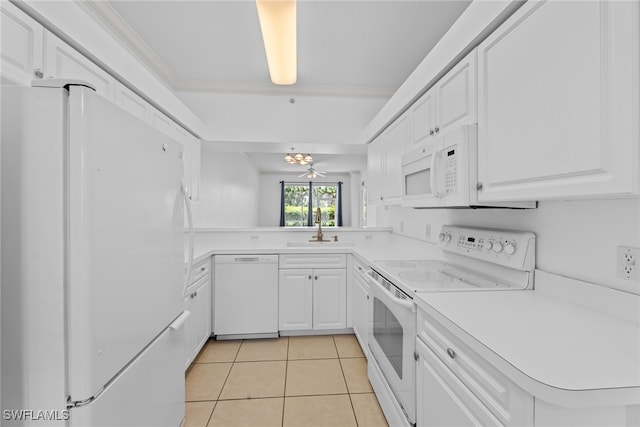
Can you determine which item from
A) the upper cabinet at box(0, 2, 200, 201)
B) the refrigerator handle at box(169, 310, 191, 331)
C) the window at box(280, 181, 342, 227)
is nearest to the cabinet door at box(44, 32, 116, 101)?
the upper cabinet at box(0, 2, 200, 201)

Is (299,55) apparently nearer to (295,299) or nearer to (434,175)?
(434,175)

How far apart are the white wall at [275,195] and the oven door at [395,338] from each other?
7.32 m

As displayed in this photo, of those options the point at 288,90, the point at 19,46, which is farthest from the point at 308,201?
the point at 19,46

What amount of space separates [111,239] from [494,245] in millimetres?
1692

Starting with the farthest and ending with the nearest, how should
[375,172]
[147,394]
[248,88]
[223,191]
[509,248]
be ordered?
1. [223,191]
2. [248,88]
3. [375,172]
4. [509,248]
5. [147,394]

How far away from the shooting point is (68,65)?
4.47 ft

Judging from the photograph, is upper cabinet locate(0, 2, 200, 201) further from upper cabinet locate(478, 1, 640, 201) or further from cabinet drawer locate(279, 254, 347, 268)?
upper cabinet locate(478, 1, 640, 201)

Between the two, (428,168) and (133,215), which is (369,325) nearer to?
(428,168)

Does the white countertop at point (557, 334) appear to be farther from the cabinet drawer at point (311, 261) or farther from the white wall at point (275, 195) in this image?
the white wall at point (275, 195)

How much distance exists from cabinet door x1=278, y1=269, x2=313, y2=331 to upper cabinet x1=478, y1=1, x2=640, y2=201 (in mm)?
1873

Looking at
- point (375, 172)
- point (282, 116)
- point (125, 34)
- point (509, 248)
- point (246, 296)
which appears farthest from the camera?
point (282, 116)

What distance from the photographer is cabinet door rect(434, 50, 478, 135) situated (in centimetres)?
132

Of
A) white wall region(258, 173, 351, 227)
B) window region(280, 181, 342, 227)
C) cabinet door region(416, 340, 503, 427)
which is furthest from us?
window region(280, 181, 342, 227)

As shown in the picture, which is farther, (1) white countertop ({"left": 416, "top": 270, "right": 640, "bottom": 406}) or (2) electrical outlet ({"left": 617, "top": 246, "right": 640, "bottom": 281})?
(2) electrical outlet ({"left": 617, "top": 246, "right": 640, "bottom": 281})
